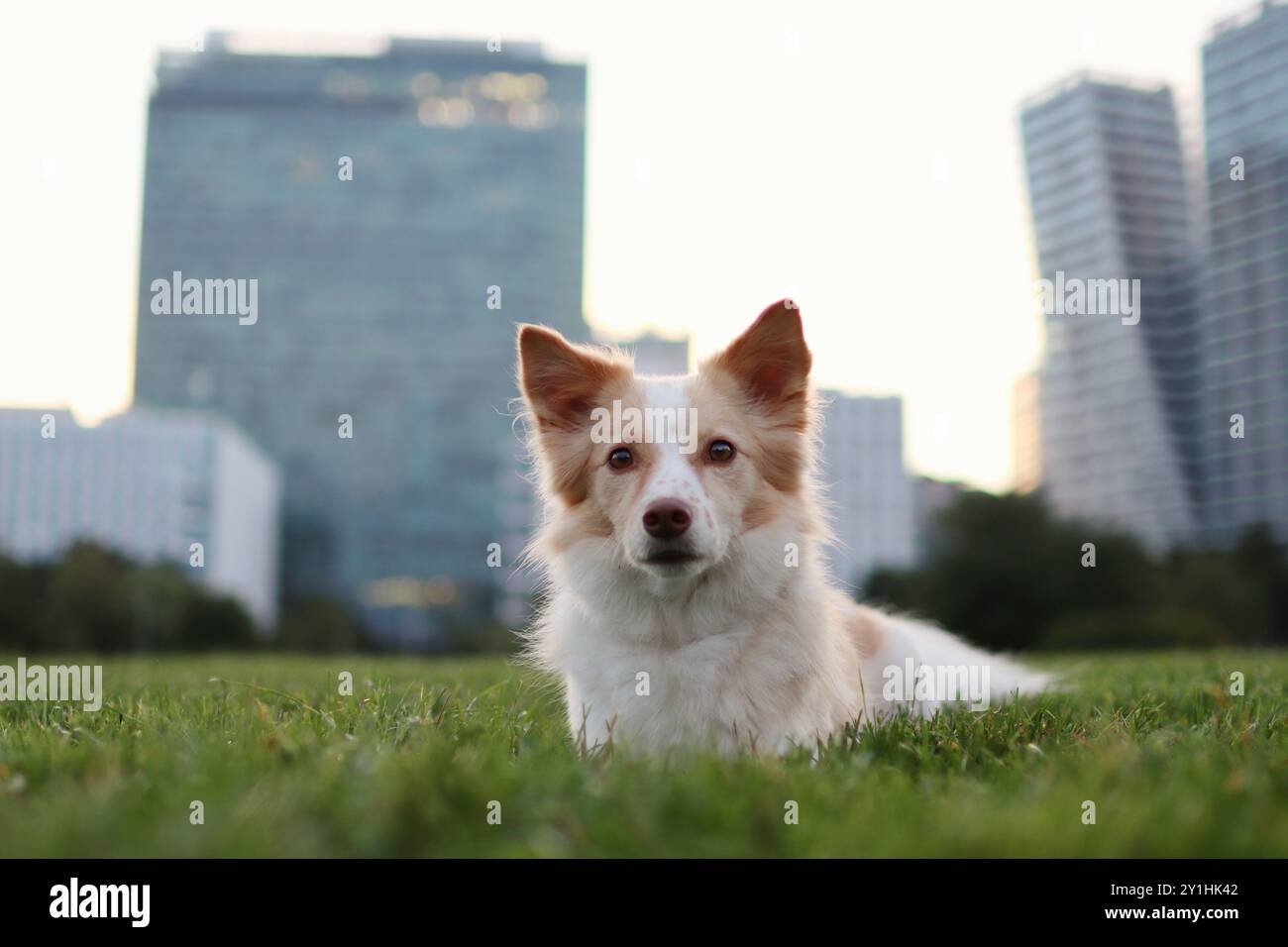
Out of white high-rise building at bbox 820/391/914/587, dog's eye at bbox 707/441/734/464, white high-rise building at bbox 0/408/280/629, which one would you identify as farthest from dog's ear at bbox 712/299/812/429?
white high-rise building at bbox 820/391/914/587

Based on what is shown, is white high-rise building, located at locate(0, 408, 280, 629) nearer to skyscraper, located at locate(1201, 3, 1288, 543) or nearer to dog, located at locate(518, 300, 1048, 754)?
skyscraper, located at locate(1201, 3, 1288, 543)

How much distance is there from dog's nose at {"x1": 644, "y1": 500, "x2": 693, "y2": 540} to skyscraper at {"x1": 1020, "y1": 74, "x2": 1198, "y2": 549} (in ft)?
318

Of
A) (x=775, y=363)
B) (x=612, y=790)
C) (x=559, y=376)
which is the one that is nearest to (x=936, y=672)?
(x=775, y=363)

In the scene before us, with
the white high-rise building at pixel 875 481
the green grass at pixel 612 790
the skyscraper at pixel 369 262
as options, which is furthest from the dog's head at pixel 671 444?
the skyscraper at pixel 369 262

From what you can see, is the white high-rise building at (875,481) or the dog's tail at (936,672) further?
the white high-rise building at (875,481)

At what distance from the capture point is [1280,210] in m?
84.7

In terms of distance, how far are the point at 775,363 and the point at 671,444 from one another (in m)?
→ 0.87

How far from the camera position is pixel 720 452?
186 inches

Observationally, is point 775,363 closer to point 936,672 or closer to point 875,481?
point 936,672

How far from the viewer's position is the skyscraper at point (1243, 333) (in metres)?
83.0

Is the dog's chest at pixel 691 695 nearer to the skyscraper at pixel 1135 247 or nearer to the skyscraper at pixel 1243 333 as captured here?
the skyscraper at pixel 1243 333

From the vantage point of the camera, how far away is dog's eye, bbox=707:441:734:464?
471cm

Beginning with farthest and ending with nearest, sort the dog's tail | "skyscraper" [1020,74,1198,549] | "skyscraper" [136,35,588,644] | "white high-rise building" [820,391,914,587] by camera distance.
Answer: "skyscraper" [136,35,588,644] → "white high-rise building" [820,391,914,587] → "skyscraper" [1020,74,1198,549] → the dog's tail
